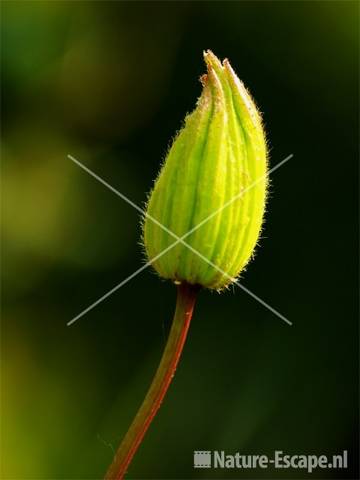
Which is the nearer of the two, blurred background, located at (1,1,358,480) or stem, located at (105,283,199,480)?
stem, located at (105,283,199,480)

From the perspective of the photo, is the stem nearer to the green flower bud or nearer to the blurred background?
the green flower bud

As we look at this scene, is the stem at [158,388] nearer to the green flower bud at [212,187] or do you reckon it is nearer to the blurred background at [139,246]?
the green flower bud at [212,187]

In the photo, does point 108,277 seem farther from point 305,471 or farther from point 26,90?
point 305,471

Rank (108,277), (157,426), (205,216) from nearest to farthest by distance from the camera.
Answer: (205,216)
(157,426)
(108,277)

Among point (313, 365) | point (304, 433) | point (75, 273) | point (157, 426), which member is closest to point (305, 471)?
point (304, 433)

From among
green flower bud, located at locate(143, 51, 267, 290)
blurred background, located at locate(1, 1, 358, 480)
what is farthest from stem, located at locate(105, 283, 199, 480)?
blurred background, located at locate(1, 1, 358, 480)

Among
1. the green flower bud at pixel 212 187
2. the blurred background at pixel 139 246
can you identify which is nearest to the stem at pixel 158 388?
the green flower bud at pixel 212 187

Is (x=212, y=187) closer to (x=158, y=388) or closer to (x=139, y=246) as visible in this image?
(x=158, y=388)

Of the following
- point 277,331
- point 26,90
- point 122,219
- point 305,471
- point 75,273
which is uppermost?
point 26,90
